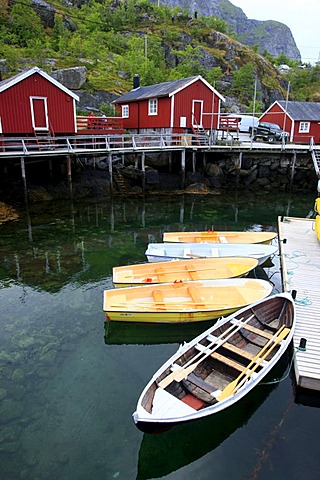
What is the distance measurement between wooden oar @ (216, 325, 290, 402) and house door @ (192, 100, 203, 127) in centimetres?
2106

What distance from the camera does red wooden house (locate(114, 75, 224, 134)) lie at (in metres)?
24.6

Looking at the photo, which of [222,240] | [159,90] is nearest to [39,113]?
[159,90]

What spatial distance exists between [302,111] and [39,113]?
2301cm

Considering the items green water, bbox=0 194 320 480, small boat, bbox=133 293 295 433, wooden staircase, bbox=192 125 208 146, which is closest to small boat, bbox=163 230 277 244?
green water, bbox=0 194 320 480

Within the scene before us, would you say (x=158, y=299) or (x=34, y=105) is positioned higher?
(x=34, y=105)

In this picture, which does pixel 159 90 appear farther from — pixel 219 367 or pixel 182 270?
pixel 219 367

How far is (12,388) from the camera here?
6.96 m

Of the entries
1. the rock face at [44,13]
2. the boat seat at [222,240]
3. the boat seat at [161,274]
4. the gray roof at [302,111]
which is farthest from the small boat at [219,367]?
the rock face at [44,13]

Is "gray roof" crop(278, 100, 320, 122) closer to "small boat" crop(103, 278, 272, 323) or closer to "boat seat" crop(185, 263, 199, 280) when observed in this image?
"boat seat" crop(185, 263, 199, 280)

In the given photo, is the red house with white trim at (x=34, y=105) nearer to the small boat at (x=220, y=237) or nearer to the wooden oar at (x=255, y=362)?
the small boat at (x=220, y=237)

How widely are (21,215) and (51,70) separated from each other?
74.2ft

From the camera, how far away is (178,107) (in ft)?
81.4

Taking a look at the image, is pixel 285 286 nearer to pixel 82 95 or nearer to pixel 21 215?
pixel 21 215

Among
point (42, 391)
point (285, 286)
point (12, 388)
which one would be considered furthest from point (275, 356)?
point (12, 388)
